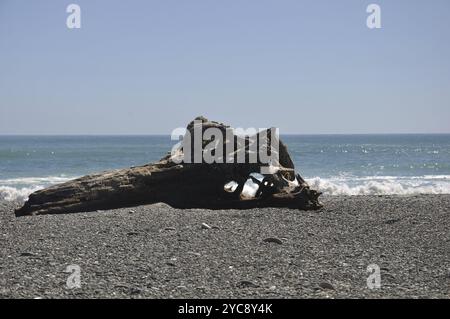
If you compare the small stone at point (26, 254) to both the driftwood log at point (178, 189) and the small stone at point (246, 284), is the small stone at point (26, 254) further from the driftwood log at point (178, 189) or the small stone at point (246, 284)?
the driftwood log at point (178, 189)

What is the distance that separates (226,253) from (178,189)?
554 cm

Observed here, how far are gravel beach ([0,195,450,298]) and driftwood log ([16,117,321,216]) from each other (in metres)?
0.46

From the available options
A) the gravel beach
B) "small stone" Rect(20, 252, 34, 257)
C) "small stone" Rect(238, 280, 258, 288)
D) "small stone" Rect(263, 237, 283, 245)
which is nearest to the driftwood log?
the gravel beach

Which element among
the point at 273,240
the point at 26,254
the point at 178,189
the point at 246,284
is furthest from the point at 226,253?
the point at 178,189

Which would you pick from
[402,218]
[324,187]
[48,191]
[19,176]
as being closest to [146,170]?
[48,191]

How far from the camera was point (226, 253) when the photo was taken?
9.02 metres

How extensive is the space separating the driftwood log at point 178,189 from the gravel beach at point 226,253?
462mm

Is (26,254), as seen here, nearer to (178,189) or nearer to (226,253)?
(226,253)

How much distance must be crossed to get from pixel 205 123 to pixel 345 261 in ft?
22.7

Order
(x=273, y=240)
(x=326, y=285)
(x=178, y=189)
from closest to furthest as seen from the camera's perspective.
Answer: (x=326, y=285) → (x=273, y=240) → (x=178, y=189)

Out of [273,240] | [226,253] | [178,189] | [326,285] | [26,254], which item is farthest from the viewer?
[178,189]

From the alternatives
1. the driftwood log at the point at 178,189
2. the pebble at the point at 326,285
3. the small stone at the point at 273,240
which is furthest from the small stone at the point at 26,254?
the pebble at the point at 326,285
